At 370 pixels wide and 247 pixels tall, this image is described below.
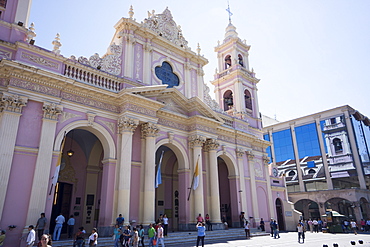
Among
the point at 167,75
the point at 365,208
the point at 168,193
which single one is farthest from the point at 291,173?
the point at 167,75

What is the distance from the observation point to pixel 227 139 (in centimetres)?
2189

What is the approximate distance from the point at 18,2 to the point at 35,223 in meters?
11.1

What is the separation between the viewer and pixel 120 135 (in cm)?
1539

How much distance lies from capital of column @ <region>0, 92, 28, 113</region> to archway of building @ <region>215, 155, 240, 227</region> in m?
13.7

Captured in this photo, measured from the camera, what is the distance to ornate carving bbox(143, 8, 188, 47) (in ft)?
66.1

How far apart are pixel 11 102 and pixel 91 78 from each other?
4306mm

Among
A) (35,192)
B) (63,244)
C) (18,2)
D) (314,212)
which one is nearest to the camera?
(63,244)

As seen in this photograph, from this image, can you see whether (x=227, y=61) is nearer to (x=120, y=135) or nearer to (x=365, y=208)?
(x=120, y=135)

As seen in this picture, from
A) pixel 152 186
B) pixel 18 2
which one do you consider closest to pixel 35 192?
pixel 152 186

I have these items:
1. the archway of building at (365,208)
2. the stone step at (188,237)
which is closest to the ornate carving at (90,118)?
the stone step at (188,237)

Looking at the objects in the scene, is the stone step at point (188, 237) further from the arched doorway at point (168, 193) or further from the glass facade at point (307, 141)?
the glass facade at point (307, 141)

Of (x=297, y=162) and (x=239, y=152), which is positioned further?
(x=297, y=162)

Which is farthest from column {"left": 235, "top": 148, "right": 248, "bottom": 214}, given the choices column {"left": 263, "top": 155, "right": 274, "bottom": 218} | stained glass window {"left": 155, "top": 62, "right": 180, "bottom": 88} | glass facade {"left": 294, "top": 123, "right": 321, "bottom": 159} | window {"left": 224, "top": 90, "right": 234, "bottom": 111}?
glass facade {"left": 294, "top": 123, "right": 321, "bottom": 159}

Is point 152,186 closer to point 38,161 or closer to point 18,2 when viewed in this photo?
point 38,161
